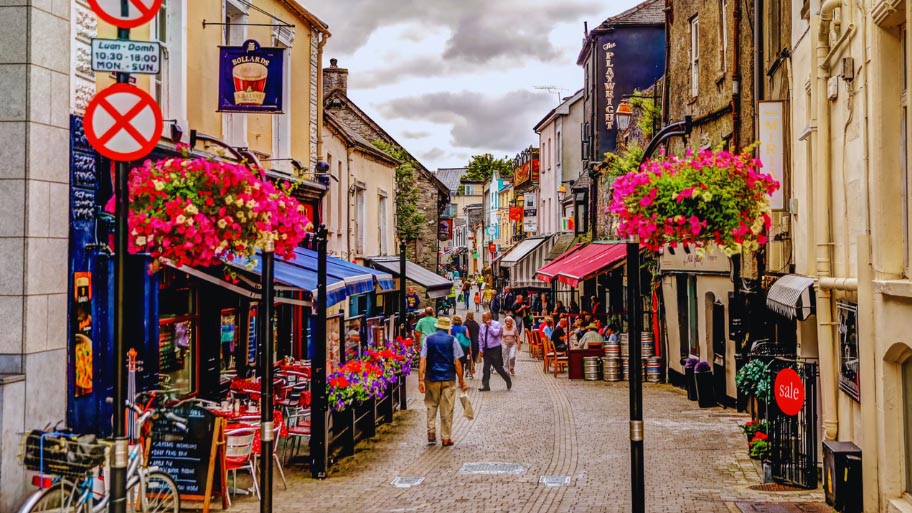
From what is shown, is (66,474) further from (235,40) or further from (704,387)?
(704,387)

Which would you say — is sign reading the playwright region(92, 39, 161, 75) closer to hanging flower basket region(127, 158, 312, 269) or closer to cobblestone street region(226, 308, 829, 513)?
hanging flower basket region(127, 158, 312, 269)

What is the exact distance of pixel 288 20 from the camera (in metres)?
17.8

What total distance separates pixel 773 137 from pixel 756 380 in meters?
4.06

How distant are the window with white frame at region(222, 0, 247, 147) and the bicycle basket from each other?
7.99 metres

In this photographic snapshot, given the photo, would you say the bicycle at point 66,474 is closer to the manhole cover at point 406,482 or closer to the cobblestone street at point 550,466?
the cobblestone street at point 550,466

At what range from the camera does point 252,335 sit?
16.5 meters

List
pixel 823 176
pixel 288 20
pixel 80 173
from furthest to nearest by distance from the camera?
pixel 288 20
pixel 823 176
pixel 80 173

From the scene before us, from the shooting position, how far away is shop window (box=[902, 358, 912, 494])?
26.5 feet

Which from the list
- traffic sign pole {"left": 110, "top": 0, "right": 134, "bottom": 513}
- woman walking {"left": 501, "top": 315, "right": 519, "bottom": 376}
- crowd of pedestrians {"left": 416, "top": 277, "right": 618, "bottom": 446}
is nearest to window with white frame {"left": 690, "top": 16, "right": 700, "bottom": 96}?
crowd of pedestrians {"left": 416, "top": 277, "right": 618, "bottom": 446}

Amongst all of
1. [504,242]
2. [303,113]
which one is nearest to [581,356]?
[303,113]

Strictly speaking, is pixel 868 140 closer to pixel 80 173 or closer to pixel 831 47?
pixel 831 47

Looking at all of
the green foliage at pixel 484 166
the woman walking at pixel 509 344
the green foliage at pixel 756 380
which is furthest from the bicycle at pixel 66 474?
the green foliage at pixel 484 166

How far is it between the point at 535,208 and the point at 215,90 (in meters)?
38.0

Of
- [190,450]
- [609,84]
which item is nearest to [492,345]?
[190,450]
